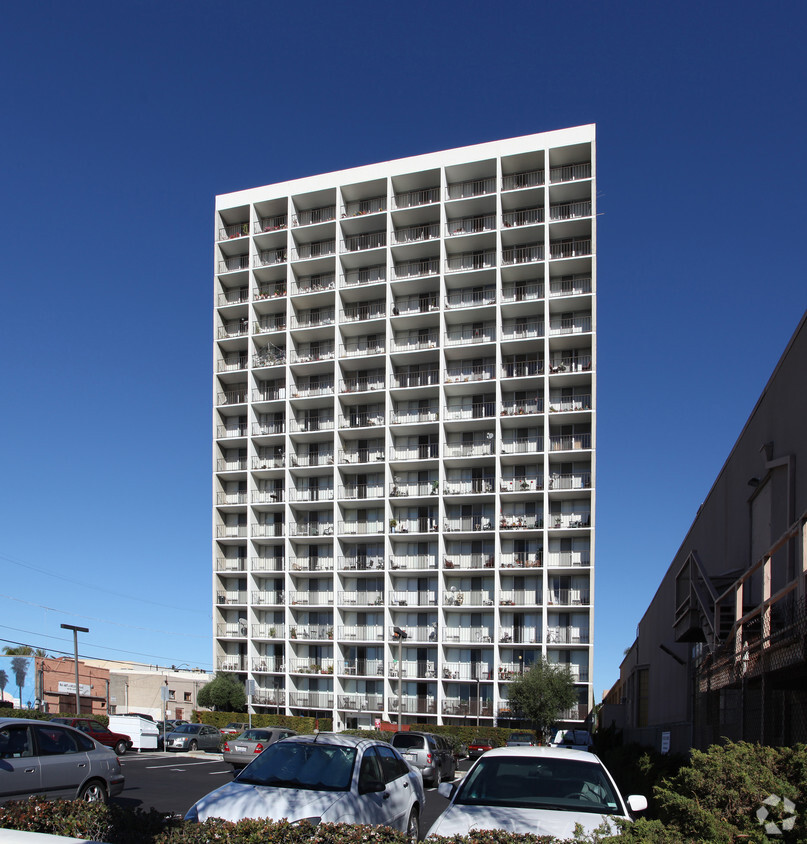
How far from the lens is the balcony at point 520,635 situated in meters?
54.1

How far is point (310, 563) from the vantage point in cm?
6069

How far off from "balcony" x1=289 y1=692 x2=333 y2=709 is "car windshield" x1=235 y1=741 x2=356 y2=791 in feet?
160

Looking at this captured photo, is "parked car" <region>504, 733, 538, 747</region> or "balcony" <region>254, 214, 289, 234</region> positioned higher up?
"balcony" <region>254, 214, 289, 234</region>

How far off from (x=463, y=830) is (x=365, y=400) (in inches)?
2082

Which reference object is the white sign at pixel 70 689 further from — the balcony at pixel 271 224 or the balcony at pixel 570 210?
the balcony at pixel 570 210

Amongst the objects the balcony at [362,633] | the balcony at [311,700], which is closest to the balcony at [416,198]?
the balcony at [362,633]

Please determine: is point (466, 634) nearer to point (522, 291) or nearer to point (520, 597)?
point (520, 597)

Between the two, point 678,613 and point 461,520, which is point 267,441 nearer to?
point 461,520

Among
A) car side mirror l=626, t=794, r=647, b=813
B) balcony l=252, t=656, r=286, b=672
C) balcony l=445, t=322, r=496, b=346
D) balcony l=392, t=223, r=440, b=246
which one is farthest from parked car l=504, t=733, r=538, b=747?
balcony l=392, t=223, r=440, b=246

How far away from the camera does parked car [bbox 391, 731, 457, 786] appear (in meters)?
26.8

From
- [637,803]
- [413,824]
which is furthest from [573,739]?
[637,803]

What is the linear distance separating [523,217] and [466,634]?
27.5 m

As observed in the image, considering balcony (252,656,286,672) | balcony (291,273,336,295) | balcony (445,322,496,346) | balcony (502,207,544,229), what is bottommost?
balcony (252,656,286,672)

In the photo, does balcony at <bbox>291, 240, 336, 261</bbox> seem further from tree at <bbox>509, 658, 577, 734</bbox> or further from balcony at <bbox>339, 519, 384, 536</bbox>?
tree at <bbox>509, 658, 577, 734</bbox>
